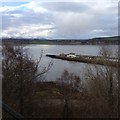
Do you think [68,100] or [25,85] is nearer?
[25,85]

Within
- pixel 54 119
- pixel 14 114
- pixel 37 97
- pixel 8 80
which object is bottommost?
pixel 54 119

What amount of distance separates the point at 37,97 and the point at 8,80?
1.57 m

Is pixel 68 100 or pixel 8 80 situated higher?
pixel 8 80

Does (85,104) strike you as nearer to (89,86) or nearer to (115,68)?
(89,86)

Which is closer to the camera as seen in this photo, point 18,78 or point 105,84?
point 18,78

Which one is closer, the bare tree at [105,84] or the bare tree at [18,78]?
the bare tree at [18,78]

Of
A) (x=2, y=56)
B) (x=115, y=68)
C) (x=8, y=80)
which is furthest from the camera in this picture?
(x=115, y=68)

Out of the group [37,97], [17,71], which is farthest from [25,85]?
[37,97]

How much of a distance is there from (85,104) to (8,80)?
2.57 metres

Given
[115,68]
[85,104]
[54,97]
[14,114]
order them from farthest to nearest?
[115,68]
[54,97]
[85,104]
[14,114]

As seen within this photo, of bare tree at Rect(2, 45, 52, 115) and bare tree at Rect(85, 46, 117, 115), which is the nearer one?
bare tree at Rect(2, 45, 52, 115)

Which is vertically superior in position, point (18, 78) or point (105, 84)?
point (18, 78)

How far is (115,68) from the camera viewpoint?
1227cm

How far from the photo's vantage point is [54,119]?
726 cm
